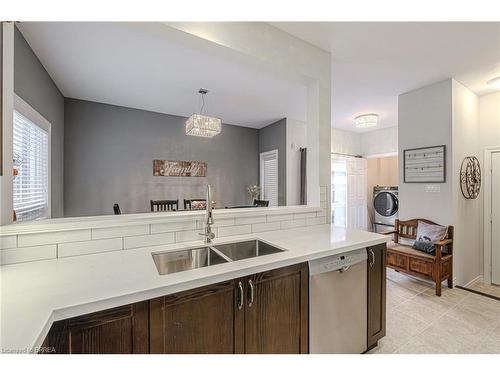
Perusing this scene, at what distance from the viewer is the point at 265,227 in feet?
6.03

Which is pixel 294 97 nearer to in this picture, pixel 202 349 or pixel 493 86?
pixel 493 86

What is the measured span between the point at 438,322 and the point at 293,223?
170cm

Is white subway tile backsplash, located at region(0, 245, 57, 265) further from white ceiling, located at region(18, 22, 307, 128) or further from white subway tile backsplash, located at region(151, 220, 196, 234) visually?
white ceiling, located at region(18, 22, 307, 128)

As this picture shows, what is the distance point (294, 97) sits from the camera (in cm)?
354

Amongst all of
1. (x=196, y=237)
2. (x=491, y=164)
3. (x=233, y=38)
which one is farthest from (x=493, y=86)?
(x=196, y=237)

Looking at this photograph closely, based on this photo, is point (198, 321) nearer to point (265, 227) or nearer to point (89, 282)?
point (89, 282)

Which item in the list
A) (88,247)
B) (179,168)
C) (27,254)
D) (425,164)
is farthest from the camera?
(179,168)

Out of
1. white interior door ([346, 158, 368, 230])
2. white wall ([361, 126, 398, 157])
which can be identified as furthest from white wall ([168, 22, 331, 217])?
white wall ([361, 126, 398, 157])

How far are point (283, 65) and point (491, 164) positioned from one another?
3379 millimetres

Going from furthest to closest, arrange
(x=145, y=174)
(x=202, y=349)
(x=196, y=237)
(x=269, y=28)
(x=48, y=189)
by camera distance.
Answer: (x=145, y=174) → (x=48, y=189) → (x=269, y=28) → (x=196, y=237) → (x=202, y=349)

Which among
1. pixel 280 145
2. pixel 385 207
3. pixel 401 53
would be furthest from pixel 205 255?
pixel 385 207

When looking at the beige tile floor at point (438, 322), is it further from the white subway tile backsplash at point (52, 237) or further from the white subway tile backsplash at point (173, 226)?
the white subway tile backsplash at point (52, 237)

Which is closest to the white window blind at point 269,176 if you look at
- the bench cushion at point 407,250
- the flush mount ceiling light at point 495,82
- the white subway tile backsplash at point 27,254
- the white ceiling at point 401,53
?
the white ceiling at point 401,53
